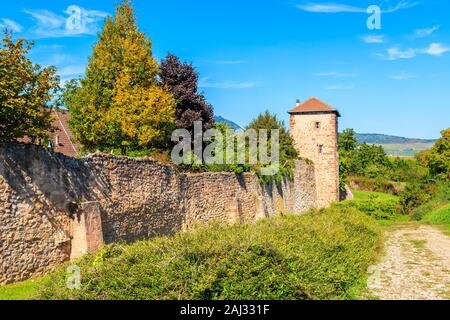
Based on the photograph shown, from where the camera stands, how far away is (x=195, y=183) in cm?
1656

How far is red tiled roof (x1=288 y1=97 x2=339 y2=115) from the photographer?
33250mm

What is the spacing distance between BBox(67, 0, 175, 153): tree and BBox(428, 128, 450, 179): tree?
118ft

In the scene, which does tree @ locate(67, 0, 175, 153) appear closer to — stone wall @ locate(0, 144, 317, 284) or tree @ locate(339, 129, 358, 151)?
stone wall @ locate(0, 144, 317, 284)

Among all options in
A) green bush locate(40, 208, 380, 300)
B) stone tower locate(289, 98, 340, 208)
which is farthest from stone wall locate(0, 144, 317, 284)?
stone tower locate(289, 98, 340, 208)

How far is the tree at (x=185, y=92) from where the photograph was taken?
2348 cm

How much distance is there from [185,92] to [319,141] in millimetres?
13396

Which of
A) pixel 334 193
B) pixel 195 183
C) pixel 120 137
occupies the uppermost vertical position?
pixel 120 137

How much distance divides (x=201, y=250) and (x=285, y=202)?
1822cm

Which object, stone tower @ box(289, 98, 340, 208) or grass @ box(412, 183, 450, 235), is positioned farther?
stone tower @ box(289, 98, 340, 208)

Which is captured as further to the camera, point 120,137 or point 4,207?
point 120,137

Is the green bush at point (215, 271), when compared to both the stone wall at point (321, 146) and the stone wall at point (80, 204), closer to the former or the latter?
the stone wall at point (80, 204)

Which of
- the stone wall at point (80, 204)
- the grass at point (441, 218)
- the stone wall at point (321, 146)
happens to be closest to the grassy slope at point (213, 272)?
the stone wall at point (80, 204)
